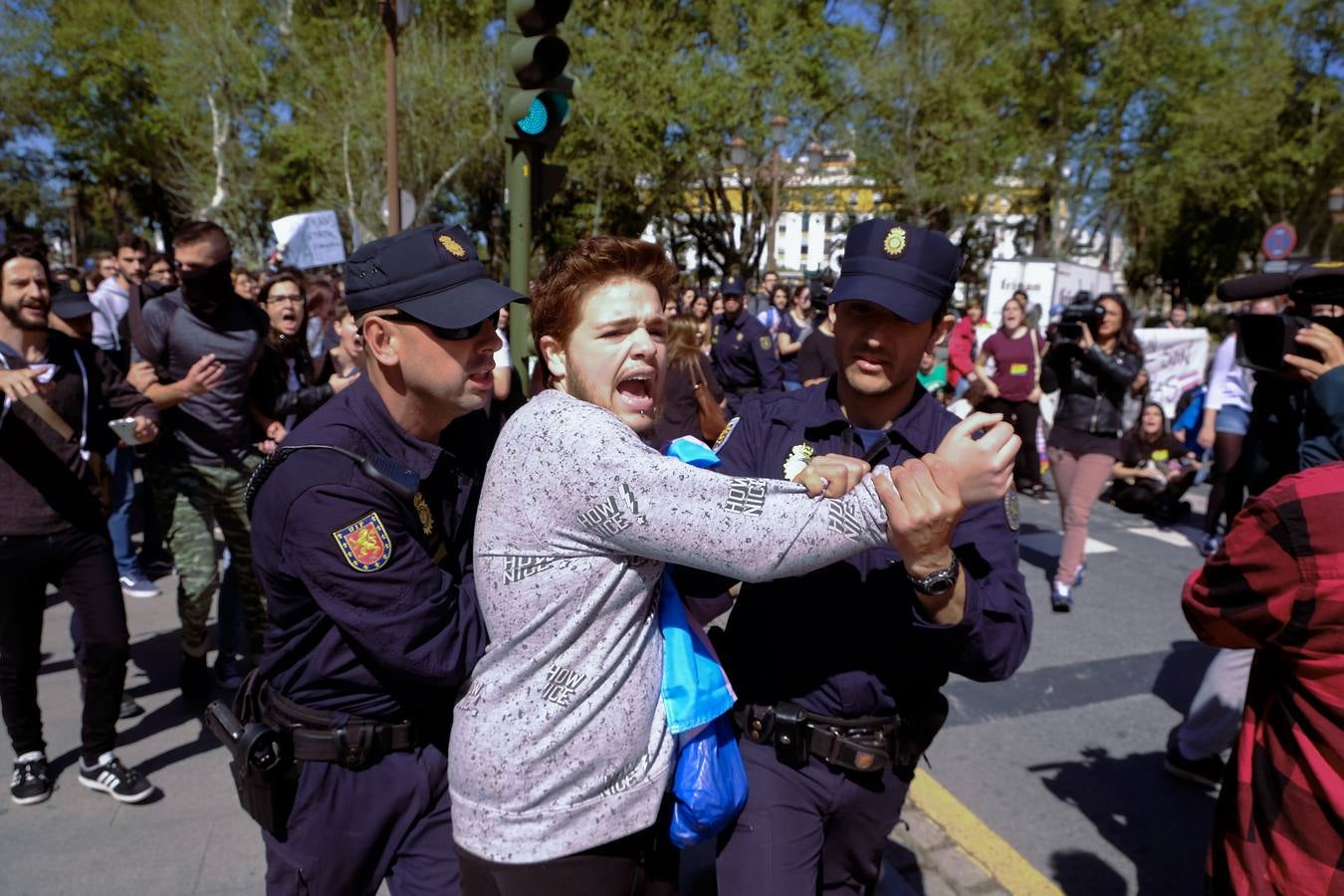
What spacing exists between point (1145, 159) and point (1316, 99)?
678cm

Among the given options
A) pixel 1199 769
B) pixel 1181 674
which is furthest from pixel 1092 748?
pixel 1181 674

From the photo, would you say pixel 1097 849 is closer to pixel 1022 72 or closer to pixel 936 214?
pixel 936 214

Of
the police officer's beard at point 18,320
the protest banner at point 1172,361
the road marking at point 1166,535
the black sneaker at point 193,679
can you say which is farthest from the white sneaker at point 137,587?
the protest banner at point 1172,361

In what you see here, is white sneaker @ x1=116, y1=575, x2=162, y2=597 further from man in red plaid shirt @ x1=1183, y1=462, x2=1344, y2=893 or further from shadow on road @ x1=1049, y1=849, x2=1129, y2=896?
man in red plaid shirt @ x1=1183, y1=462, x2=1344, y2=893

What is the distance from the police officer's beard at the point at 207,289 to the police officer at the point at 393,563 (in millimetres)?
2668

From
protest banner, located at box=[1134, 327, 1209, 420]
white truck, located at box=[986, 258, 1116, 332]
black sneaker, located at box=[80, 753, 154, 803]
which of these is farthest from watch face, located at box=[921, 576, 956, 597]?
white truck, located at box=[986, 258, 1116, 332]

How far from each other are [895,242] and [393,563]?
1376 millimetres

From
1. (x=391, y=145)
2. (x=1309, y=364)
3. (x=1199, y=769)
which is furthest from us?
(x=391, y=145)

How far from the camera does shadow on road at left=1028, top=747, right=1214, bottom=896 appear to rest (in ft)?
10.9

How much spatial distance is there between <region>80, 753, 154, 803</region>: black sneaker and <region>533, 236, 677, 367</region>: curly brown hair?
10.0 ft

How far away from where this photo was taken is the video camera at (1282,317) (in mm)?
2809

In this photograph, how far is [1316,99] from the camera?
102ft

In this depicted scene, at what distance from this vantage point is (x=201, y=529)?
445 centimetres

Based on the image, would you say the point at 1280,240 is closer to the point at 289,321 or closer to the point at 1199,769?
the point at 1199,769
